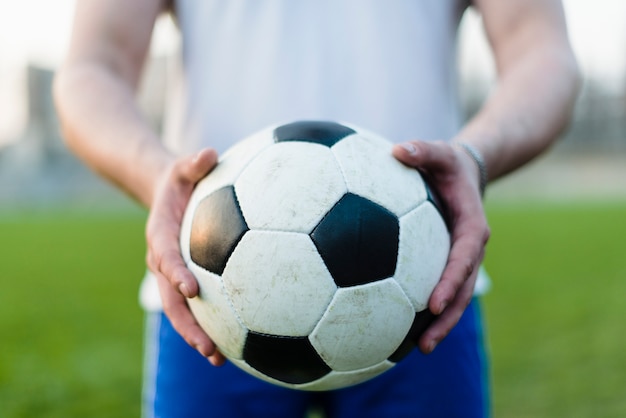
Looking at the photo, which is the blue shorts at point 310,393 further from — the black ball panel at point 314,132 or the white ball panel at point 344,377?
the black ball panel at point 314,132

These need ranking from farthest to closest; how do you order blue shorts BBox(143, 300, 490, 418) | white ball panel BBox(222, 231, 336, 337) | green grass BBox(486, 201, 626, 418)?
green grass BBox(486, 201, 626, 418)
blue shorts BBox(143, 300, 490, 418)
white ball panel BBox(222, 231, 336, 337)

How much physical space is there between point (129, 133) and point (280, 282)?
58cm

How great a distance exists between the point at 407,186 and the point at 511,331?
13.1 feet

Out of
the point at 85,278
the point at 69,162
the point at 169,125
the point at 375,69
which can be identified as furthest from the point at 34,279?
the point at 69,162

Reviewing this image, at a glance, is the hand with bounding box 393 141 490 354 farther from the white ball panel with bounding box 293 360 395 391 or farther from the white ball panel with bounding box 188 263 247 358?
the white ball panel with bounding box 188 263 247 358

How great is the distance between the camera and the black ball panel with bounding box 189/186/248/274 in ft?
4.22

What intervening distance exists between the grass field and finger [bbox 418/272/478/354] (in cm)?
232

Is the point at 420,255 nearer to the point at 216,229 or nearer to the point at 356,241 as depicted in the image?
the point at 356,241

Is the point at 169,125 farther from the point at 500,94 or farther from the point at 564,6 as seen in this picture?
the point at 564,6

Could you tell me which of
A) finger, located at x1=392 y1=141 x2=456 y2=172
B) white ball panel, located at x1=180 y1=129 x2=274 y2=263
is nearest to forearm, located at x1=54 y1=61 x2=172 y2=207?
white ball panel, located at x1=180 y1=129 x2=274 y2=263

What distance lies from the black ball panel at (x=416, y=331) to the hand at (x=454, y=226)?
12 mm

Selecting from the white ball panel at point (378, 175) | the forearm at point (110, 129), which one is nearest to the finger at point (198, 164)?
the forearm at point (110, 129)

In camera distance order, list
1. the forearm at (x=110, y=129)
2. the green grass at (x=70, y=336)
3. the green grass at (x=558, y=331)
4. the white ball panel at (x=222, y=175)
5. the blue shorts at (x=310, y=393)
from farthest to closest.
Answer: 1. the green grass at (x=70, y=336)
2. the green grass at (x=558, y=331)
3. the blue shorts at (x=310, y=393)
4. the forearm at (x=110, y=129)
5. the white ball panel at (x=222, y=175)

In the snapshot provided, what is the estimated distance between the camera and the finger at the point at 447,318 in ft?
4.38
